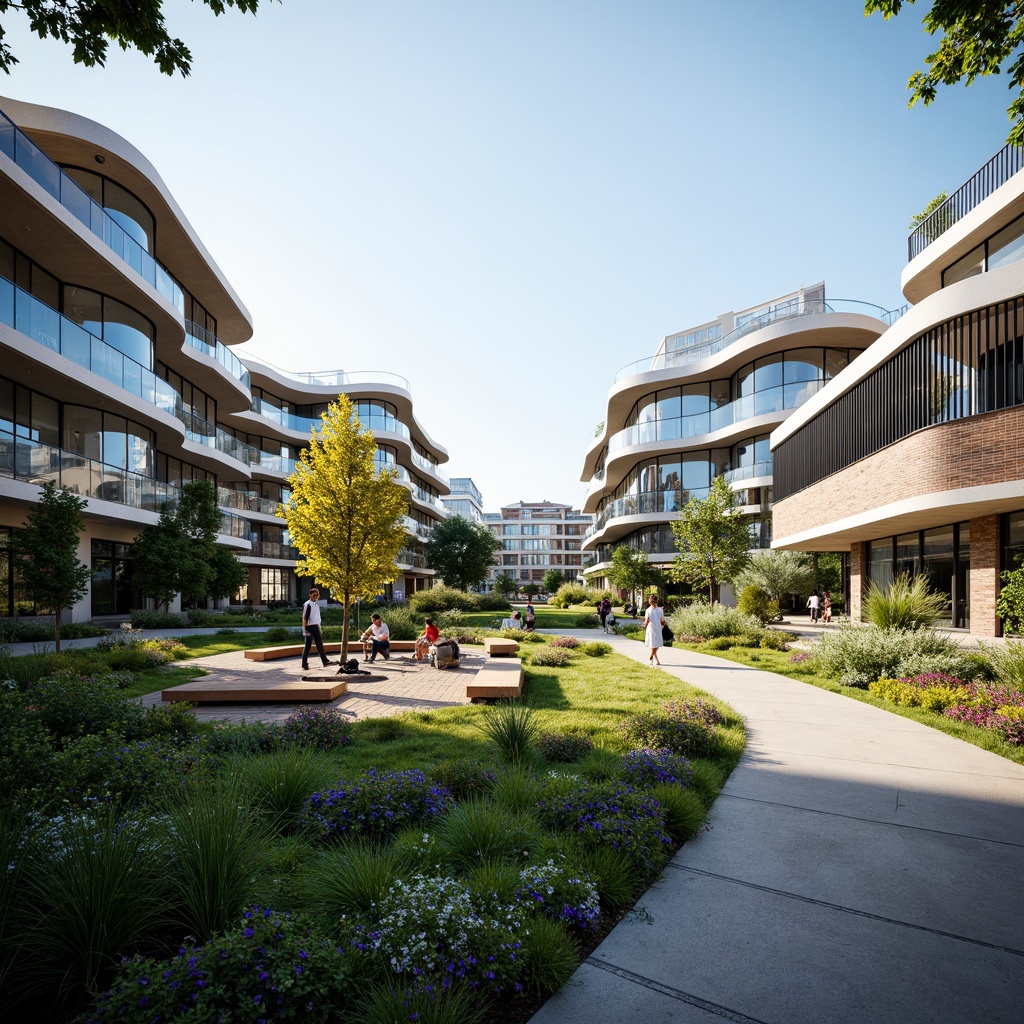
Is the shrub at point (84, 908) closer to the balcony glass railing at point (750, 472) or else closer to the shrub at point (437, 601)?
the shrub at point (437, 601)

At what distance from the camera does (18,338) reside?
15625 millimetres

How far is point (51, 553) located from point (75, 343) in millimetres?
6964

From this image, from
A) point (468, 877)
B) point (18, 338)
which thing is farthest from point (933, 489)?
point (18, 338)

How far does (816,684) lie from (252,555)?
3603 centimetres

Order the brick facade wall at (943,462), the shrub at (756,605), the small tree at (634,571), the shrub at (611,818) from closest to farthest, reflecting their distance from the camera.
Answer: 1. the shrub at (611,818)
2. the brick facade wall at (943,462)
3. the shrub at (756,605)
4. the small tree at (634,571)

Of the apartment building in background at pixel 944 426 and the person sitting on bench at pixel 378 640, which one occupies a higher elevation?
the apartment building in background at pixel 944 426

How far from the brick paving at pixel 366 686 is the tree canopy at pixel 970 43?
1059 cm

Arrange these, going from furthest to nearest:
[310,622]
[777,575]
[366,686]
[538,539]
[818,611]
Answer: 1. [538,539]
2. [777,575]
3. [818,611]
4. [310,622]
5. [366,686]

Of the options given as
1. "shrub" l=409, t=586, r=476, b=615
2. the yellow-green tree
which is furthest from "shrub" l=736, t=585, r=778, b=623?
the yellow-green tree

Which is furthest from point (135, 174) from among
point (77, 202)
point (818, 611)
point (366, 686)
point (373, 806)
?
point (818, 611)

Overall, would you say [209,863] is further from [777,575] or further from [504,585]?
[504,585]

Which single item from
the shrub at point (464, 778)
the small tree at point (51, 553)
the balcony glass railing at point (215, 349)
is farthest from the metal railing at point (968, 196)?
the balcony glass railing at point (215, 349)

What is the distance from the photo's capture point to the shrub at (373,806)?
4672 millimetres

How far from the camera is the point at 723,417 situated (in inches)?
1374
